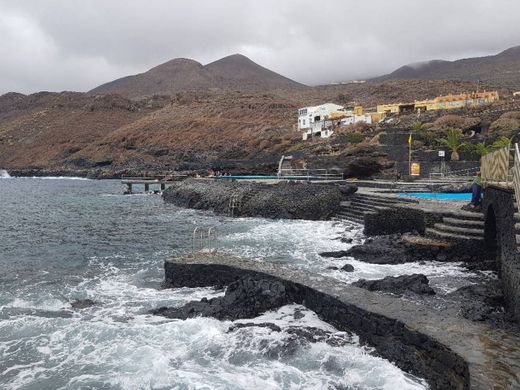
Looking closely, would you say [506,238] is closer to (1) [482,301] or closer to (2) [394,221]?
(1) [482,301]

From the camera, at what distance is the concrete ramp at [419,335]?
5669 millimetres

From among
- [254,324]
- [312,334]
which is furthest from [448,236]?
[254,324]

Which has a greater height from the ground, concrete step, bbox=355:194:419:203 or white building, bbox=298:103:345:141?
white building, bbox=298:103:345:141

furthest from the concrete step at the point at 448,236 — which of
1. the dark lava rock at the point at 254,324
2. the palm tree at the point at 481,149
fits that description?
the palm tree at the point at 481,149

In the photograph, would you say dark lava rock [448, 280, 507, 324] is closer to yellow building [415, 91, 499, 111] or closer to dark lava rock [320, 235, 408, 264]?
dark lava rock [320, 235, 408, 264]

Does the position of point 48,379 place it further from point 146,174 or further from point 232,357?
point 146,174

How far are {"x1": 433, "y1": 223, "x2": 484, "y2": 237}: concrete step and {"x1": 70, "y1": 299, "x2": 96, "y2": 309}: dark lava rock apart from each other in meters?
10.6

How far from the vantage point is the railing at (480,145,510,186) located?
1123 cm

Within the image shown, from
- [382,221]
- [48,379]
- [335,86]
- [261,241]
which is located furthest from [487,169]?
[335,86]

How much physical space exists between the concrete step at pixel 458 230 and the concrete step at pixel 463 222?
188mm

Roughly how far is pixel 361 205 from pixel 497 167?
10.3 meters

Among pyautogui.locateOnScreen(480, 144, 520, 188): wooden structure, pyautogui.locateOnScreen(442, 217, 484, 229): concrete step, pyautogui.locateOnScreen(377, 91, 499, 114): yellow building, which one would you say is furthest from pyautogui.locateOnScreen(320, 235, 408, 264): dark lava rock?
pyautogui.locateOnScreen(377, 91, 499, 114): yellow building

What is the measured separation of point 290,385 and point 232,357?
1.31m

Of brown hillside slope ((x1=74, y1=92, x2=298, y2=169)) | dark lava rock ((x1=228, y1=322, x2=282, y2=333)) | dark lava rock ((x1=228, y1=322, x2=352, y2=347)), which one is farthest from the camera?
brown hillside slope ((x1=74, y1=92, x2=298, y2=169))
